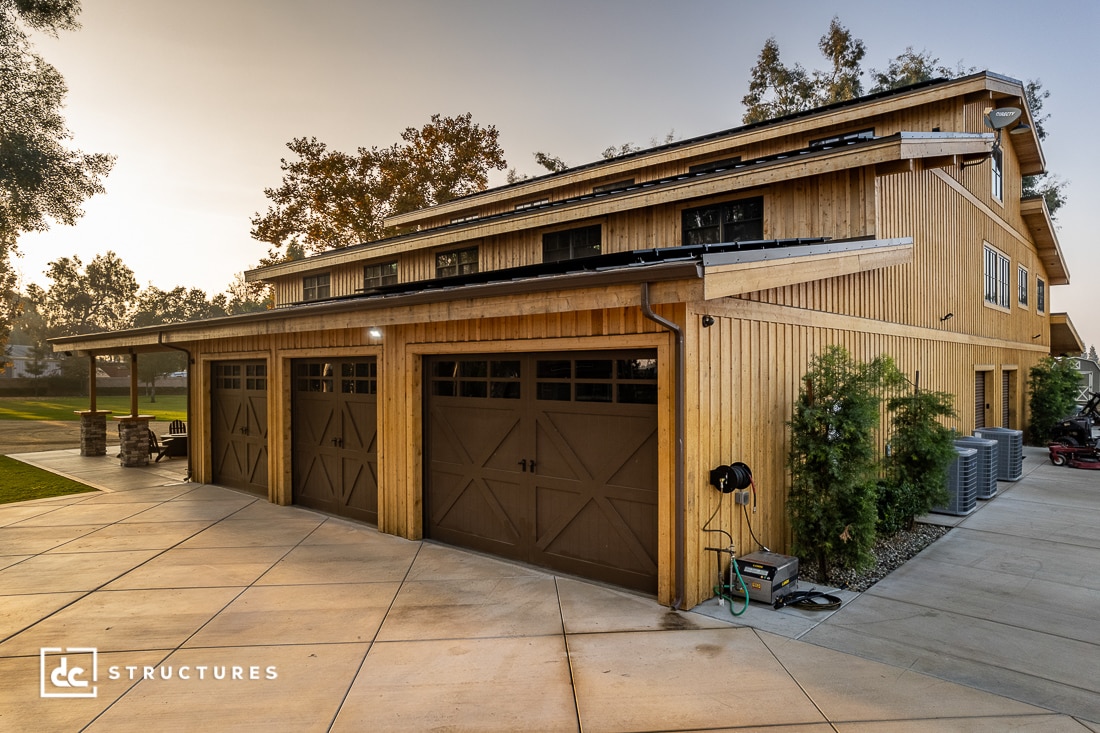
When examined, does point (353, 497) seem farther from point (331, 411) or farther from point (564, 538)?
point (564, 538)

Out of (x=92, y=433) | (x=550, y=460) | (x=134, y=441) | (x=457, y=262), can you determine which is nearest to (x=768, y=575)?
(x=550, y=460)

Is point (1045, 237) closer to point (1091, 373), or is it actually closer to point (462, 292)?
point (1091, 373)

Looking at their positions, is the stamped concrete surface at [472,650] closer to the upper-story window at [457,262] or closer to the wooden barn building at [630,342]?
the wooden barn building at [630,342]

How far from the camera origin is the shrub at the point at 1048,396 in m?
16.2

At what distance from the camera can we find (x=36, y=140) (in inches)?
874

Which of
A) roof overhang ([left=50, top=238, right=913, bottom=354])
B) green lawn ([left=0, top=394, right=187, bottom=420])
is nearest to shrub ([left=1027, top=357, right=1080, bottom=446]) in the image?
roof overhang ([left=50, top=238, right=913, bottom=354])

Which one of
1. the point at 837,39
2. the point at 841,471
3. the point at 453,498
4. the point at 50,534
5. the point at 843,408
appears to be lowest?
the point at 50,534

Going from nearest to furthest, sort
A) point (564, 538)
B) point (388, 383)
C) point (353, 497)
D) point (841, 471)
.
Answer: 1. point (841, 471)
2. point (564, 538)
3. point (388, 383)
4. point (353, 497)

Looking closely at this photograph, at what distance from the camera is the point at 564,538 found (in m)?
6.12

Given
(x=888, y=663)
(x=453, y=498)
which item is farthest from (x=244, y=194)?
(x=888, y=663)

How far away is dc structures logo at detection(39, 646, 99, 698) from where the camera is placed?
12.6 feet

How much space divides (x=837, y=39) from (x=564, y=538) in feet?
95.8

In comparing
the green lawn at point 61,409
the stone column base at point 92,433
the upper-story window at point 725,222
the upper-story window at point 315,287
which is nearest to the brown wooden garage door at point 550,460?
the upper-story window at point 725,222

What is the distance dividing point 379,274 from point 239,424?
5.72 metres
